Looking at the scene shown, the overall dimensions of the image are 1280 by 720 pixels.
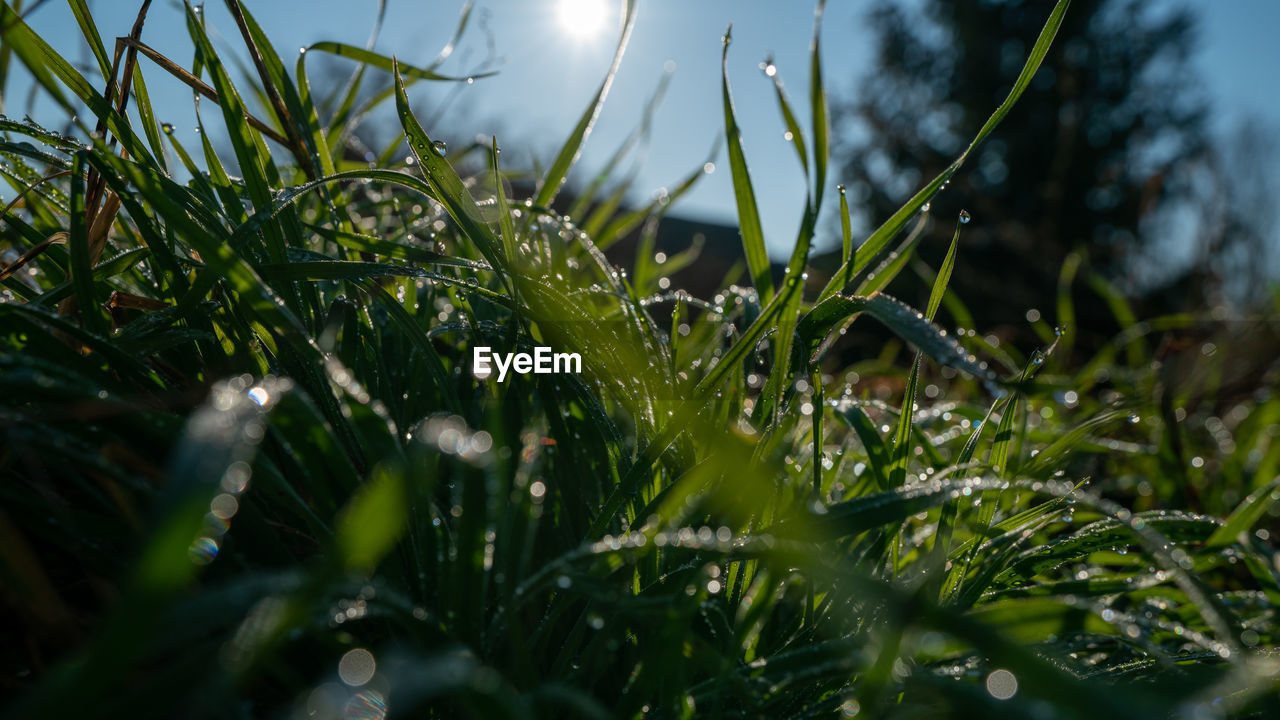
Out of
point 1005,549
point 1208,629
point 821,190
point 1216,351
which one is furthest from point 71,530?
point 1216,351

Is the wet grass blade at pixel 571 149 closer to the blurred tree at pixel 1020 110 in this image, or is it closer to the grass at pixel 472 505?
the grass at pixel 472 505

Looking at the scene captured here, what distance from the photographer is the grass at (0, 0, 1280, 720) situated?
28 cm

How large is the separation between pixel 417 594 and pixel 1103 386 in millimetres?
2337

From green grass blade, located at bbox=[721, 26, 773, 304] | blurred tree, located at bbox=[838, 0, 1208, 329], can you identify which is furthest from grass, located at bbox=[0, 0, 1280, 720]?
blurred tree, located at bbox=[838, 0, 1208, 329]

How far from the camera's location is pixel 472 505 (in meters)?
0.33

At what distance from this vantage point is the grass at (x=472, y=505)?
282mm

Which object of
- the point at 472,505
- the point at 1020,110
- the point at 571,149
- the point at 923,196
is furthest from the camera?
the point at 1020,110

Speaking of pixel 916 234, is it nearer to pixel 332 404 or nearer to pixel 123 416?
pixel 332 404

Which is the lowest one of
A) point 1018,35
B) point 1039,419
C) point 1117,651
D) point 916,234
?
point 1117,651

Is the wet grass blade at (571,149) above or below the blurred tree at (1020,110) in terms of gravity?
below

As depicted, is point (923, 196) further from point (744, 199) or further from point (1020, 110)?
point (1020, 110)

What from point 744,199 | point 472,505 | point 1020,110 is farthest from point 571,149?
point 1020,110

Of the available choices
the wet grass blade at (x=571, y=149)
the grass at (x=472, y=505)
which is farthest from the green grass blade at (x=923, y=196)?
the wet grass blade at (x=571, y=149)

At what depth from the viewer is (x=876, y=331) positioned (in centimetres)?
631
